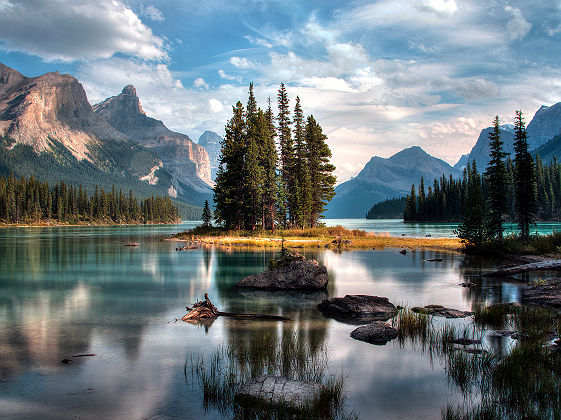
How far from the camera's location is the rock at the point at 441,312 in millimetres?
15539

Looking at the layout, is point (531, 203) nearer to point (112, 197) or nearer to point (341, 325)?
point (341, 325)

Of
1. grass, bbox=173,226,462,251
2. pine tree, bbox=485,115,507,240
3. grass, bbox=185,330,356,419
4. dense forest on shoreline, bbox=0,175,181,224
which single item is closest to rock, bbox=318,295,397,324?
grass, bbox=185,330,356,419

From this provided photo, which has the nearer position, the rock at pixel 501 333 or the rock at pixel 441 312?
the rock at pixel 501 333

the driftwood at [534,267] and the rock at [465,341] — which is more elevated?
the driftwood at [534,267]

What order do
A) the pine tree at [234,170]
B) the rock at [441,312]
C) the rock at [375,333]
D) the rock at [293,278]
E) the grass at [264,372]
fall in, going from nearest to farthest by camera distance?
the grass at [264,372]
the rock at [375,333]
the rock at [441,312]
the rock at [293,278]
the pine tree at [234,170]

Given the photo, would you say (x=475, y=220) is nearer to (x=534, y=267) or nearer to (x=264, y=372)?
(x=534, y=267)

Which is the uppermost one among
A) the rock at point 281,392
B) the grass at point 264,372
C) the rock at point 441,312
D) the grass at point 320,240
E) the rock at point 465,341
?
the grass at point 320,240

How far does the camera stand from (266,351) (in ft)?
36.1

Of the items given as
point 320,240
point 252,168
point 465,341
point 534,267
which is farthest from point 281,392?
point 252,168

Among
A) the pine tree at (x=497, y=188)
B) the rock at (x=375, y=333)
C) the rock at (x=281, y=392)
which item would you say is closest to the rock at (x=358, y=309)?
the rock at (x=375, y=333)

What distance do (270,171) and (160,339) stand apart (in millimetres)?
52636

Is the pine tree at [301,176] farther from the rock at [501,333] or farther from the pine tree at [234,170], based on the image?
the rock at [501,333]

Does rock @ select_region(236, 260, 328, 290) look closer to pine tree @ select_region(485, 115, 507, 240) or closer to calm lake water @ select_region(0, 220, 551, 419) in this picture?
calm lake water @ select_region(0, 220, 551, 419)

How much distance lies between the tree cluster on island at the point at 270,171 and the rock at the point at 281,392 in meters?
54.8
